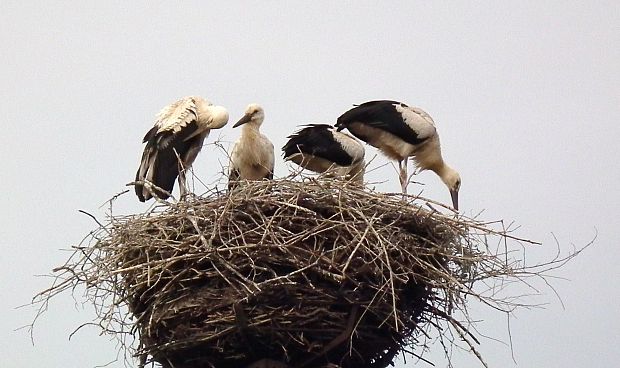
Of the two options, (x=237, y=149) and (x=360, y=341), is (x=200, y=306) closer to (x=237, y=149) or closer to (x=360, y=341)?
(x=360, y=341)

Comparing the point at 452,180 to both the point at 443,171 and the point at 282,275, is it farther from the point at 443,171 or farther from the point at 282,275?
the point at 282,275

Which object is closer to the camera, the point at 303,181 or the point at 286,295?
the point at 286,295

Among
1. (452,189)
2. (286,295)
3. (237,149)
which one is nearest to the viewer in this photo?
(286,295)

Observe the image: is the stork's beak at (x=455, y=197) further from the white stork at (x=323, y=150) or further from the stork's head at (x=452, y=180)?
the white stork at (x=323, y=150)

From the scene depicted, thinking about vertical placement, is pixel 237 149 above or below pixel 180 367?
above

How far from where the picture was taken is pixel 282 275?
5336 millimetres

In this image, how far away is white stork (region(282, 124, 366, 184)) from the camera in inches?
323

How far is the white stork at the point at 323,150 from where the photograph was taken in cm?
821

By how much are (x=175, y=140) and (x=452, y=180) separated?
2991 millimetres

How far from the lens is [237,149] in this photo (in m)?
8.19

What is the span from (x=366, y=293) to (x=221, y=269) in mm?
701

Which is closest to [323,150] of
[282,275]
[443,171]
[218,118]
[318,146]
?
[318,146]

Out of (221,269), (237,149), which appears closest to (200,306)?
(221,269)

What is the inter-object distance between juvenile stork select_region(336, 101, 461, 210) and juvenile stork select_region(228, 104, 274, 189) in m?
0.87
